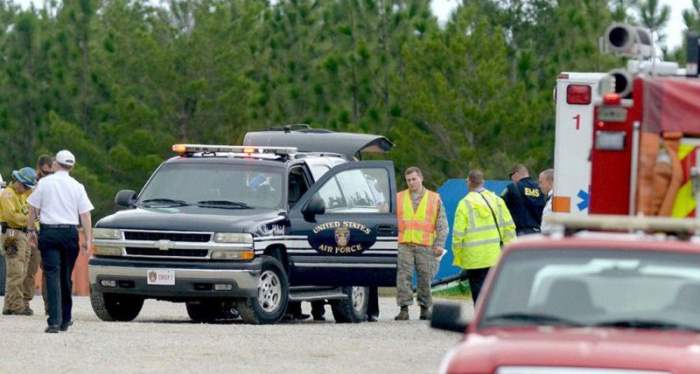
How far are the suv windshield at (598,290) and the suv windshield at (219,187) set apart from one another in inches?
453

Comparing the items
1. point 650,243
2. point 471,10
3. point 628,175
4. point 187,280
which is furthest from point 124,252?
point 471,10

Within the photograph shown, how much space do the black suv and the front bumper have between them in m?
0.01

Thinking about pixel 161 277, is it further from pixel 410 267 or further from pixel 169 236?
pixel 410 267

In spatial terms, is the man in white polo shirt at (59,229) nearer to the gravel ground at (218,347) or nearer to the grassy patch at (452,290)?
the gravel ground at (218,347)

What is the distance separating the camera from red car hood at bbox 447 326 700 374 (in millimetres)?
8609

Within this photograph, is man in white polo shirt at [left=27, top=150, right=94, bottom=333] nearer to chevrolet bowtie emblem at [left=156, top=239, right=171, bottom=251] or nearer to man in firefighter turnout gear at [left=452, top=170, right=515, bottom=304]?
chevrolet bowtie emblem at [left=156, top=239, right=171, bottom=251]

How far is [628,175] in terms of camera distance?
12.4 m

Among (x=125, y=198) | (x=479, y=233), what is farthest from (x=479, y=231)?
(x=125, y=198)

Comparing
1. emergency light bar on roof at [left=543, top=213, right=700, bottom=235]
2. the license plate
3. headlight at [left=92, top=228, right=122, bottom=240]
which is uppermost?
emergency light bar on roof at [left=543, top=213, right=700, bottom=235]

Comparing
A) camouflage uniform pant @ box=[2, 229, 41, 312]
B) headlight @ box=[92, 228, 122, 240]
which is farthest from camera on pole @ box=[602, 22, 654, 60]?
camouflage uniform pant @ box=[2, 229, 41, 312]

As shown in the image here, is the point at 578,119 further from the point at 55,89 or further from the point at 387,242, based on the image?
the point at 55,89

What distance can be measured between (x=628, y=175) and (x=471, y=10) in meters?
36.8

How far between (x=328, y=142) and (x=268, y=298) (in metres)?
3.31

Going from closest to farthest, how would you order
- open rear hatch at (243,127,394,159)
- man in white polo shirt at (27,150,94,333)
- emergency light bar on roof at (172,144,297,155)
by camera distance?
man in white polo shirt at (27,150,94,333) < emergency light bar on roof at (172,144,297,155) < open rear hatch at (243,127,394,159)
